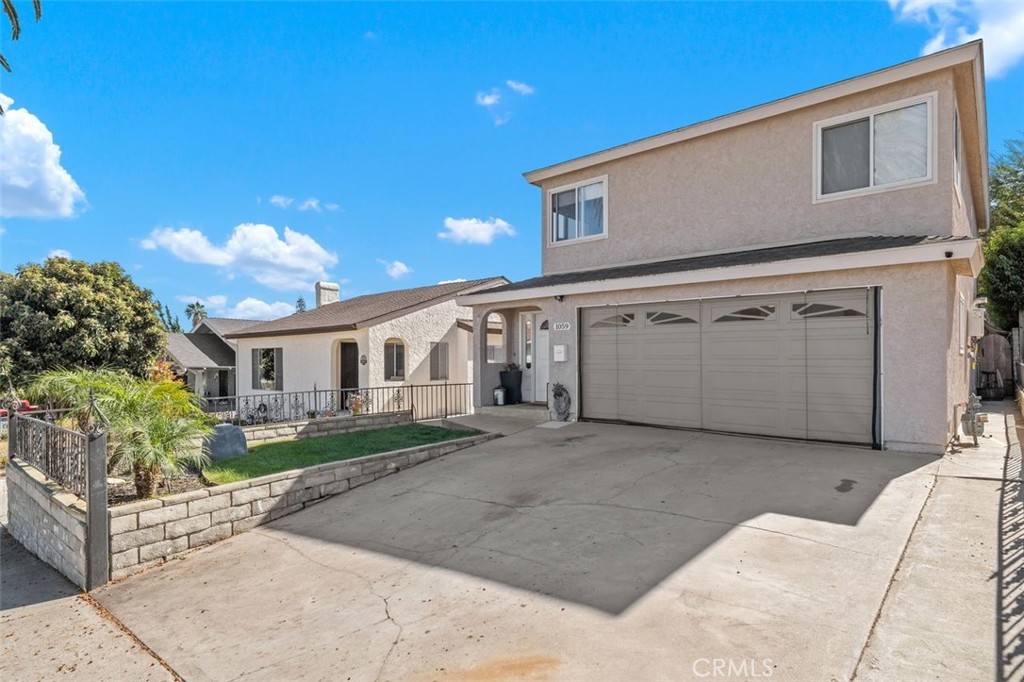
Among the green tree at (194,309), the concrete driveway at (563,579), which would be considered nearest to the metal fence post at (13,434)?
the concrete driveway at (563,579)

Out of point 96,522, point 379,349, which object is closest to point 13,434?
point 96,522

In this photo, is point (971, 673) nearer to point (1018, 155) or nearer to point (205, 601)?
point (205, 601)

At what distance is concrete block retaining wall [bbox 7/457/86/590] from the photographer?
5.82m

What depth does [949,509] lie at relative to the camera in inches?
215

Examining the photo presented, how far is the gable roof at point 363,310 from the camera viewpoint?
57.4ft

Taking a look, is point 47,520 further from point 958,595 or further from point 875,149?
point 875,149

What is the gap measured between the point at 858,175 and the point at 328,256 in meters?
30.5

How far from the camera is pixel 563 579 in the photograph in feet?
14.5

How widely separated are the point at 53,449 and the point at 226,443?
94.1 inches

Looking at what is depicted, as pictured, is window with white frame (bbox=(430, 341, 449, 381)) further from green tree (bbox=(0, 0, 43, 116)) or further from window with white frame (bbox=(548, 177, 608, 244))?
green tree (bbox=(0, 0, 43, 116))

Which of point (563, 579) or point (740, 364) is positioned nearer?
point (563, 579)

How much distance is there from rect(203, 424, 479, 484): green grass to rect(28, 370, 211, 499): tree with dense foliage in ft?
1.92

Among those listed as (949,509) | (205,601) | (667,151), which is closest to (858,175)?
(667,151)

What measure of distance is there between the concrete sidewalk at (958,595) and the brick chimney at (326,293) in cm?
2248
